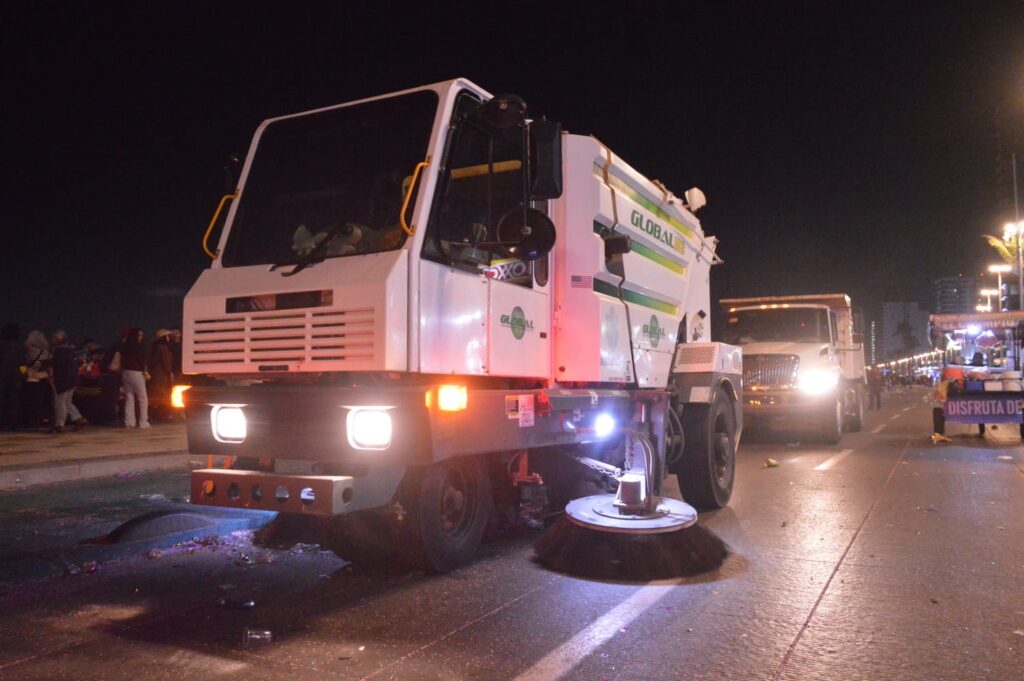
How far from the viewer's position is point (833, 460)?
12.3m

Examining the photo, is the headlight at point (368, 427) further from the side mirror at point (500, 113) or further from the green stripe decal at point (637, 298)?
the green stripe decal at point (637, 298)

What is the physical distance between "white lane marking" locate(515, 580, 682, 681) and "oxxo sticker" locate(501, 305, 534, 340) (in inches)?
69.1

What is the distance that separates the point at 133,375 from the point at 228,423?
341 inches

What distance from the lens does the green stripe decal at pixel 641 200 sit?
6.23 meters

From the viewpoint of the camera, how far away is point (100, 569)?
5.32 meters

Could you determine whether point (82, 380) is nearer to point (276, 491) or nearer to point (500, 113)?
point (276, 491)

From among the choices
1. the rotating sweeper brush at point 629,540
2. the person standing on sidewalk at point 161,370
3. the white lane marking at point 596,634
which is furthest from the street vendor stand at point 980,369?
the person standing on sidewalk at point 161,370

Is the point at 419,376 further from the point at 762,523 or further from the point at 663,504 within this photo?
the point at 762,523

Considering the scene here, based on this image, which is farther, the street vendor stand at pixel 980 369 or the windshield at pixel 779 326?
the windshield at pixel 779 326

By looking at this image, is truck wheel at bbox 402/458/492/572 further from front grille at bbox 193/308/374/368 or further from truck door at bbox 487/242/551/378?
front grille at bbox 193/308/374/368

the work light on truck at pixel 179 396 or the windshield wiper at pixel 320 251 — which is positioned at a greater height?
the windshield wiper at pixel 320 251

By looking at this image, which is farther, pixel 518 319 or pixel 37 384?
pixel 37 384

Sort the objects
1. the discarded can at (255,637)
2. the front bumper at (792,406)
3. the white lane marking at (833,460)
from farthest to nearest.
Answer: the front bumper at (792,406), the white lane marking at (833,460), the discarded can at (255,637)

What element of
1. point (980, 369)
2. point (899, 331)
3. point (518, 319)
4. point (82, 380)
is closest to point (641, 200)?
point (518, 319)
